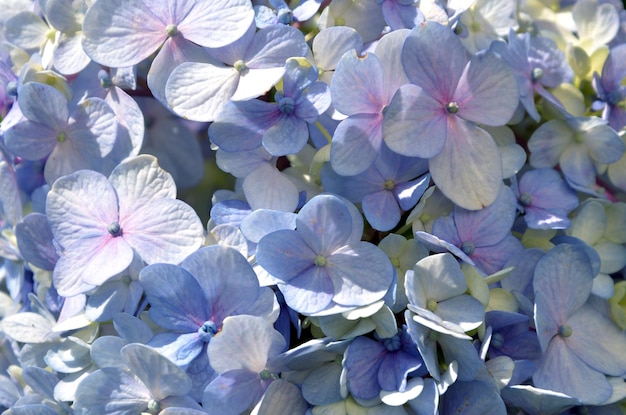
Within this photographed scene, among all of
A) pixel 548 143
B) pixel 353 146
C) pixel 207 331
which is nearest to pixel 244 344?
pixel 207 331

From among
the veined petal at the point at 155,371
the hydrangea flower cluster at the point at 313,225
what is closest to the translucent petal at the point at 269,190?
the hydrangea flower cluster at the point at 313,225

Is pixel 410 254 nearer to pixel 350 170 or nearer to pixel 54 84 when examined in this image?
pixel 350 170

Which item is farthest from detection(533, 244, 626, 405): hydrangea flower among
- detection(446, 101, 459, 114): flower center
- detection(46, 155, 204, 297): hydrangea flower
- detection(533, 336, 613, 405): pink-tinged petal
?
detection(46, 155, 204, 297): hydrangea flower

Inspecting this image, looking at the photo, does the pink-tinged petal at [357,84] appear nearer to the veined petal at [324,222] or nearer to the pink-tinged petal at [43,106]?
the veined petal at [324,222]

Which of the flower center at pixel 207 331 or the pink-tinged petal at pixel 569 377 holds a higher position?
the flower center at pixel 207 331

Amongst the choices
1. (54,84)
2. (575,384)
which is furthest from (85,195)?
(575,384)

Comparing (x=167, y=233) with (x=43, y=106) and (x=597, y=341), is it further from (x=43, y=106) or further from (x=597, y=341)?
(x=597, y=341)

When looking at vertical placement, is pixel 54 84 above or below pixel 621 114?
above

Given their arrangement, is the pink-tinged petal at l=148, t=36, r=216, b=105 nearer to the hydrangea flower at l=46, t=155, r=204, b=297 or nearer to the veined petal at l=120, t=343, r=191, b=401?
the hydrangea flower at l=46, t=155, r=204, b=297
